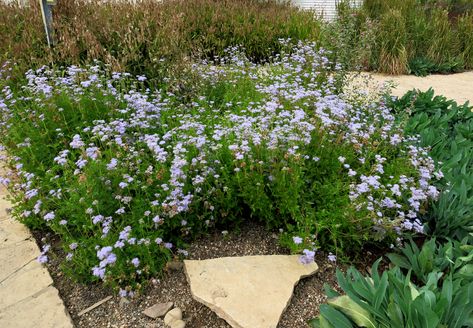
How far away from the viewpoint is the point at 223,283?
2.20 m

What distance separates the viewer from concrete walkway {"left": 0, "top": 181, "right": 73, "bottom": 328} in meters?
2.09

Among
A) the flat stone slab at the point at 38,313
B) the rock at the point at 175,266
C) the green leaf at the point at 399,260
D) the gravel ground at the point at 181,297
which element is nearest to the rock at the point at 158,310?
the gravel ground at the point at 181,297

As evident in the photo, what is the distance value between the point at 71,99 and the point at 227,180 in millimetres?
1816

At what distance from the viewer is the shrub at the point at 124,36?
14.6ft

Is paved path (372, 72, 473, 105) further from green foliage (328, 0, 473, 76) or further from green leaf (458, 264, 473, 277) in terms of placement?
green leaf (458, 264, 473, 277)

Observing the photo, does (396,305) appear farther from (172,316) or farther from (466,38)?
(466,38)

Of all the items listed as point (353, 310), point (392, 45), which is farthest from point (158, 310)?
point (392, 45)

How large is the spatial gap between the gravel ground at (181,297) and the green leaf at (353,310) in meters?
0.28

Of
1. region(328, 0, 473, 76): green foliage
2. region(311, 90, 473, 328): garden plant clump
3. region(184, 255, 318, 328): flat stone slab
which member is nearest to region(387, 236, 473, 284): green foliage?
region(311, 90, 473, 328): garden plant clump

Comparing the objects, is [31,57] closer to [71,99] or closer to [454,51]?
[71,99]

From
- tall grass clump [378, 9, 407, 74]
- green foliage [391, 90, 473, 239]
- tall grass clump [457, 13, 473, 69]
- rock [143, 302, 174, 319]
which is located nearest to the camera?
rock [143, 302, 174, 319]

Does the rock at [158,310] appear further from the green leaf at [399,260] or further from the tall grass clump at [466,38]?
the tall grass clump at [466,38]

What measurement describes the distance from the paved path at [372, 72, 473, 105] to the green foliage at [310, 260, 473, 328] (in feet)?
15.8

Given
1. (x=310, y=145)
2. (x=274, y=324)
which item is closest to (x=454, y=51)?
(x=310, y=145)
